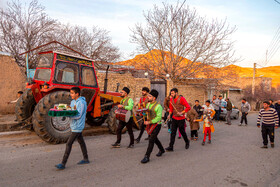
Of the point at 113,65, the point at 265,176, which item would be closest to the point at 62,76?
the point at 265,176

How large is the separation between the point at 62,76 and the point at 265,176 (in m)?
6.24

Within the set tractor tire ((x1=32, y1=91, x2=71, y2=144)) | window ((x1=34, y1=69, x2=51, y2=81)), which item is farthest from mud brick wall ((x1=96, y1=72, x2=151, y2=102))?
tractor tire ((x1=32, y1=91, x2=71, y2=144))

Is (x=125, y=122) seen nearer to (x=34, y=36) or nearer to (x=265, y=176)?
(x=265, y=176)

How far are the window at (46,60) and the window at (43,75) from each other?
0.17 metres

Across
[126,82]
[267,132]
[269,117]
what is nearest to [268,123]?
[269,117]

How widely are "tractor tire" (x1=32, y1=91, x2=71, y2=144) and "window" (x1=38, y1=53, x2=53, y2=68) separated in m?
1.19

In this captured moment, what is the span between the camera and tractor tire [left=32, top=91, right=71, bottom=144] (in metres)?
5.82

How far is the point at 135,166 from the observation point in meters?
4.63

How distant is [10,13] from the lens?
16.3m

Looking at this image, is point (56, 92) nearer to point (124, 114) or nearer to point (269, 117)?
point (124, 114)

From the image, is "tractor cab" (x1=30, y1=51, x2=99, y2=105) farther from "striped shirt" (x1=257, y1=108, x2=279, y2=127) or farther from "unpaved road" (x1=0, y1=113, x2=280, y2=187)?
"striped shirt" (x1=257, y1=108, x2=279, y2=127)

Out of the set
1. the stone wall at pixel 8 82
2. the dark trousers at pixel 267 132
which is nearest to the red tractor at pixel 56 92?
the dark trousers at pixel 267 132

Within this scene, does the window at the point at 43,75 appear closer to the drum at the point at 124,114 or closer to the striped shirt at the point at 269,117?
the drum at the point at 124,114

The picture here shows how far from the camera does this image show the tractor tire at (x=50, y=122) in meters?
5.82
